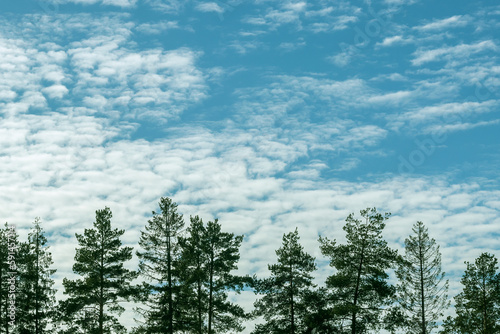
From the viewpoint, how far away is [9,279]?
42.2 meters

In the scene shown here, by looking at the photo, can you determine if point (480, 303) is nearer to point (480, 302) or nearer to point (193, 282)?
point (480, 302)

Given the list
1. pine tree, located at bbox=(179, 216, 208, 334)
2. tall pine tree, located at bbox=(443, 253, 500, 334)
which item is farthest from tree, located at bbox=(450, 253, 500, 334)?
pine tree, located at bbox=(179, 216, 208, 334)

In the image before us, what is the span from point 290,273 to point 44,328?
19.1m

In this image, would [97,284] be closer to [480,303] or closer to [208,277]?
[208,277]

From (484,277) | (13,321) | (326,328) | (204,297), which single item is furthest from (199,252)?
(484,277)

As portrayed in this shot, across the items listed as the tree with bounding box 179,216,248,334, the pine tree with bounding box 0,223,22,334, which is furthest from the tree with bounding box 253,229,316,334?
the pine tree with bounding box 0,223,22,334

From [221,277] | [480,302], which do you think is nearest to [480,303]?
[480,302]

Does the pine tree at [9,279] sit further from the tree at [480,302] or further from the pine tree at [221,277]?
the tree at [480,302]

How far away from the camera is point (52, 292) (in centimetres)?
4191

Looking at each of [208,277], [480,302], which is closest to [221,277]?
[208,277]

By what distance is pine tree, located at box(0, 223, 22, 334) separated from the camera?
136 ft

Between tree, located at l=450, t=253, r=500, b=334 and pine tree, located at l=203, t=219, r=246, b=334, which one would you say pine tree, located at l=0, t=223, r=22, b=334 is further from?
tree, located at l=450, t=253, r=500, b=334

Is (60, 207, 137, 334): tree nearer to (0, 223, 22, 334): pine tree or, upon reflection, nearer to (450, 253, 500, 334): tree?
(0, 223, 22, 334): pine tree

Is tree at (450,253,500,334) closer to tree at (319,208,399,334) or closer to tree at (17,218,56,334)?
tree at (319,208,399,334)
